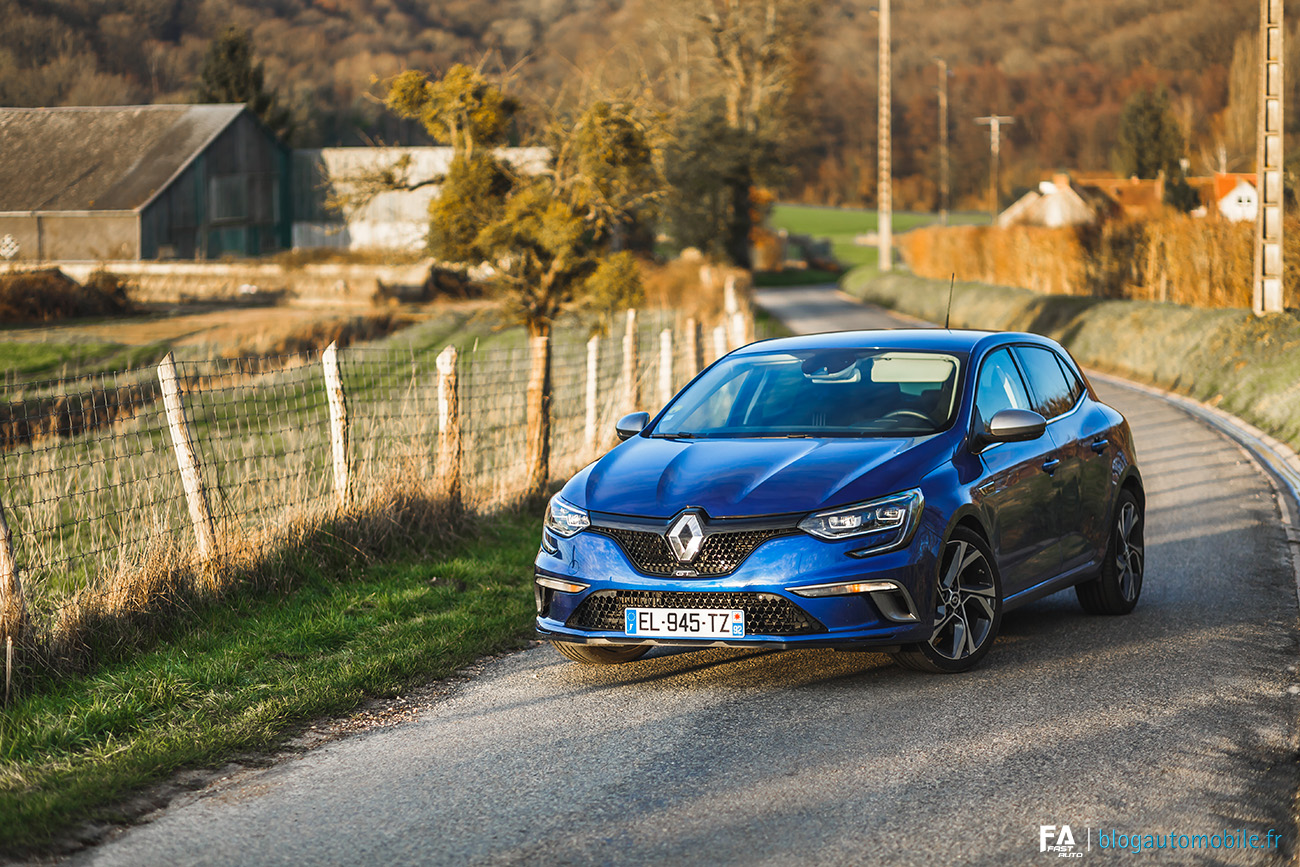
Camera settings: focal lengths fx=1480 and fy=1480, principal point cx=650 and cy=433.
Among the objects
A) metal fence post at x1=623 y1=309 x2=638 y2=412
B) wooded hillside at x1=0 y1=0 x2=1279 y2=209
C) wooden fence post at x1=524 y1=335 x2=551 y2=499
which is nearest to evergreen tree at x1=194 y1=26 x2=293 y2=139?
wooded hillside at x1=0 y1=0 x2=1279 y2=209

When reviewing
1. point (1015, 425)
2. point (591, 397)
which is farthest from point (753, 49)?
point (1015, 425)

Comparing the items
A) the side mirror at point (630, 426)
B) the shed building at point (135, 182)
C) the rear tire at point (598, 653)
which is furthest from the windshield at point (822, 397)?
the shed building at point (135, 182)

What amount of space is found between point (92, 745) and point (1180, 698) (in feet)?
14.7

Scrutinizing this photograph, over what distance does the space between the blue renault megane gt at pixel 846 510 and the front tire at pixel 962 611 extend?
0.01 metres

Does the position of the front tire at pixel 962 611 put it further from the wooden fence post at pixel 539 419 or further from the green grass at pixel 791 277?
the green grass at pixel 791 277

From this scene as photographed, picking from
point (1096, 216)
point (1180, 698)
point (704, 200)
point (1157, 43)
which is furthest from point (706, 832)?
point (1157, 43)

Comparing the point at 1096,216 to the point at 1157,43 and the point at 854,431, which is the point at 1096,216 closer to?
the point at 854,431

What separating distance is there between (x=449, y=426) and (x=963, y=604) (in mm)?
5313

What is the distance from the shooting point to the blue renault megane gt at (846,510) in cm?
621

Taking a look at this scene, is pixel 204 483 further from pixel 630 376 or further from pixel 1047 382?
pixel 630 376

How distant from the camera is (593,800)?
5.08 meters

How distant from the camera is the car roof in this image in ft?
25.2

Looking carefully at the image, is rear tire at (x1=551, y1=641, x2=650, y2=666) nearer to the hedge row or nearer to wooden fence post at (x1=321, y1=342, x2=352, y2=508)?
wooden fence post at (x1=321, y1=342, x2=352, y2=508)

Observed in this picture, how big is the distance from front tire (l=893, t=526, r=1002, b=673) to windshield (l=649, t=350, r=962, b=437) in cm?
65
